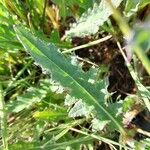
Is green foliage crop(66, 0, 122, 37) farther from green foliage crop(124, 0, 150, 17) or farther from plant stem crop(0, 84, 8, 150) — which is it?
plant stem crop(0, 84, 8, 150)

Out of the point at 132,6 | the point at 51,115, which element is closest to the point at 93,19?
the point at 132,6

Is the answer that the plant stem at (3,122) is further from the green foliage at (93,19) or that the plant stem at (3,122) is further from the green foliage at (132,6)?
the green foliage at (132,6)

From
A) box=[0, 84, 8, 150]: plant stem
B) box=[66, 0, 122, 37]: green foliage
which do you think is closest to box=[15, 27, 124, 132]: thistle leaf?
box=[66, 0, 122, 37]: green foliage

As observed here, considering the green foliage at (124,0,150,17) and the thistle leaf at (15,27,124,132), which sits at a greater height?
the green foliage at (124,0,150,17)

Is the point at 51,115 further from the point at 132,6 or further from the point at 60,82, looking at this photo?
the point at 132,6

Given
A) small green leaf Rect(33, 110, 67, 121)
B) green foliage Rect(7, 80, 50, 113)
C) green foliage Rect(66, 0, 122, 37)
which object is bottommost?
small green leaf Rect(33, 110, 67, 121)

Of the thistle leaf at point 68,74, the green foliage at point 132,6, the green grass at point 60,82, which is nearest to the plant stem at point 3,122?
the green grass at point 60,82

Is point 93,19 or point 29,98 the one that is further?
point 29,98

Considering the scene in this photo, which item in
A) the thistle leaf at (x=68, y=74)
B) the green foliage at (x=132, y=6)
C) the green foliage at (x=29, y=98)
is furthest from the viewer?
the green foliage at (x=29, y=98)

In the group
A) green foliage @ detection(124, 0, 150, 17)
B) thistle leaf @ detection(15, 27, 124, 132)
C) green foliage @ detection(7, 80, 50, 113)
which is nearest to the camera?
thistle leaf @ detection(15, 27, 124, 132)

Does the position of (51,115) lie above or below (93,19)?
below

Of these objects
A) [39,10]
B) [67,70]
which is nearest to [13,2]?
[39,10]

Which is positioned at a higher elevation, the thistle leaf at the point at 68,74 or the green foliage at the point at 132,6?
the green foliage at the point at 132,6
